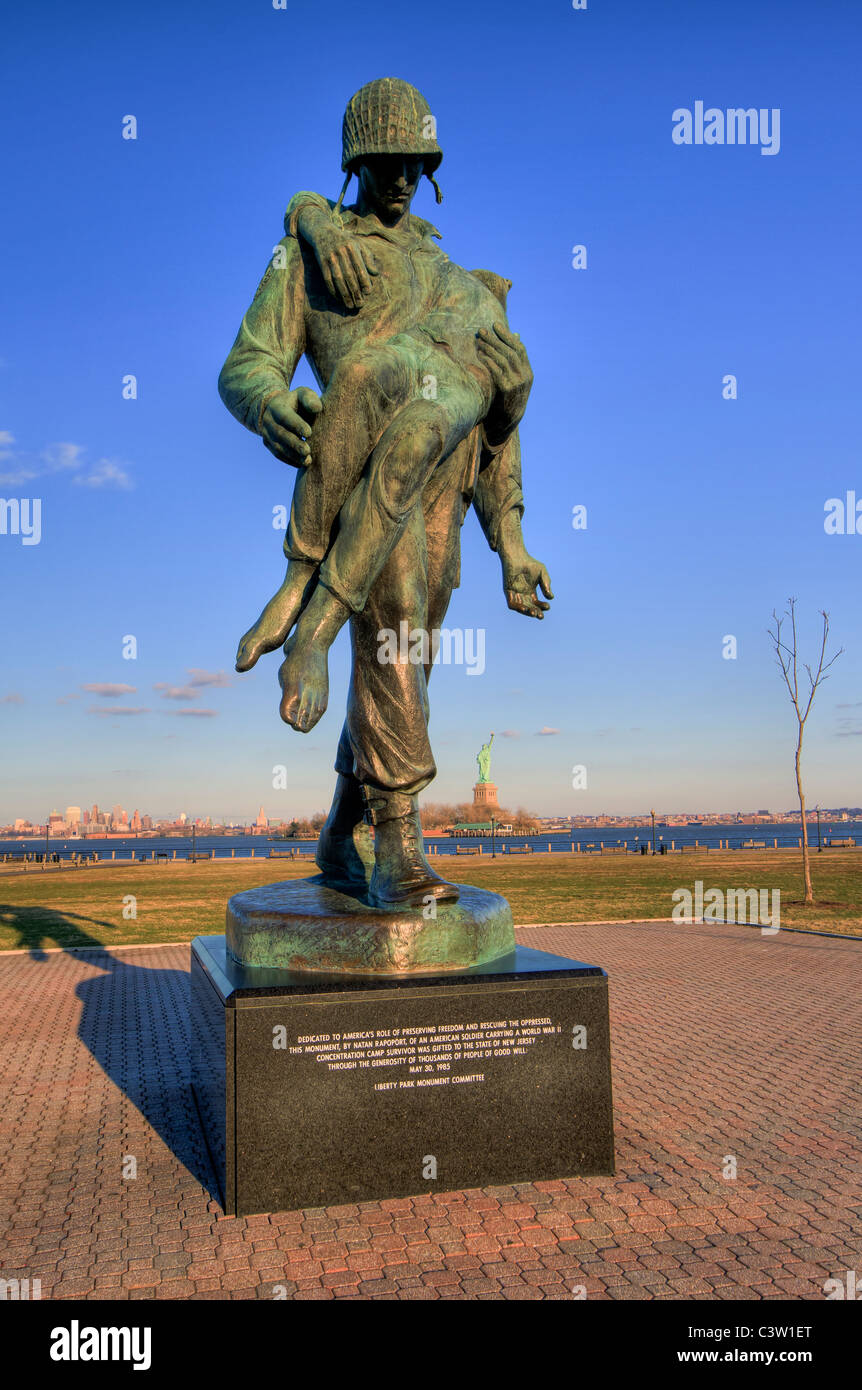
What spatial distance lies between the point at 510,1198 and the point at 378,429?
10.7ft

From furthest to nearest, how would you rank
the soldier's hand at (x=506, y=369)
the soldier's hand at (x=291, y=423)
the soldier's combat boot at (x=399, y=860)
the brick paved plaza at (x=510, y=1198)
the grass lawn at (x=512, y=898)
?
the grass lawn at (x=512, y=898) < the soldier's hand at (x=506, y=369) < the soldier's combat boot at (x=399, y=860) < the soldier's hand at (x=291, y=423) < the brick paved plaza at (x=510, y=1198)

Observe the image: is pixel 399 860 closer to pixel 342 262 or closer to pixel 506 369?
pixel 506 369

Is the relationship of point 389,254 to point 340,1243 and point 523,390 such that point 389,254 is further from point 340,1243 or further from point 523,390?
point 340,1243

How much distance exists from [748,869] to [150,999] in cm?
2205

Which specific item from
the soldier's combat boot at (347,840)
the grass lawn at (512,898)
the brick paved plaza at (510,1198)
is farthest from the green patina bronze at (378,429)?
the grass lawn at (512,898)

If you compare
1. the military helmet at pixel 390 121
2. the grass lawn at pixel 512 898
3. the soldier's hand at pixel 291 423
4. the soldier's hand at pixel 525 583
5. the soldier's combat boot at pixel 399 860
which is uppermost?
the military helmet at pixel 390 121

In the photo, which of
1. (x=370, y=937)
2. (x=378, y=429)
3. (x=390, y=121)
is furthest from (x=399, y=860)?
(x=390, y=121)

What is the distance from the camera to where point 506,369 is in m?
4.79

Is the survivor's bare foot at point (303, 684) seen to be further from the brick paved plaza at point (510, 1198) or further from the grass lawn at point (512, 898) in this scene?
the grass lawn at point (512, 898)

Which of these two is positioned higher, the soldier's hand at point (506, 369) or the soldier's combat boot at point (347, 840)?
the soldier's hand at point (506, 369)

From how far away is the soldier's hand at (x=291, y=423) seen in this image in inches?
162

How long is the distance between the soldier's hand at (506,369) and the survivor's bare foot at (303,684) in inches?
67.7

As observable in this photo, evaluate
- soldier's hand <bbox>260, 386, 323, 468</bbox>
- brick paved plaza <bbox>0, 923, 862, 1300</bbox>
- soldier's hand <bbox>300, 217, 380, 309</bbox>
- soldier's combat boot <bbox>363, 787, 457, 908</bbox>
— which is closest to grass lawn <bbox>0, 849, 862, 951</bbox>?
brick paved plaza <bbox>0, 923, 862, 1300</bbox>
